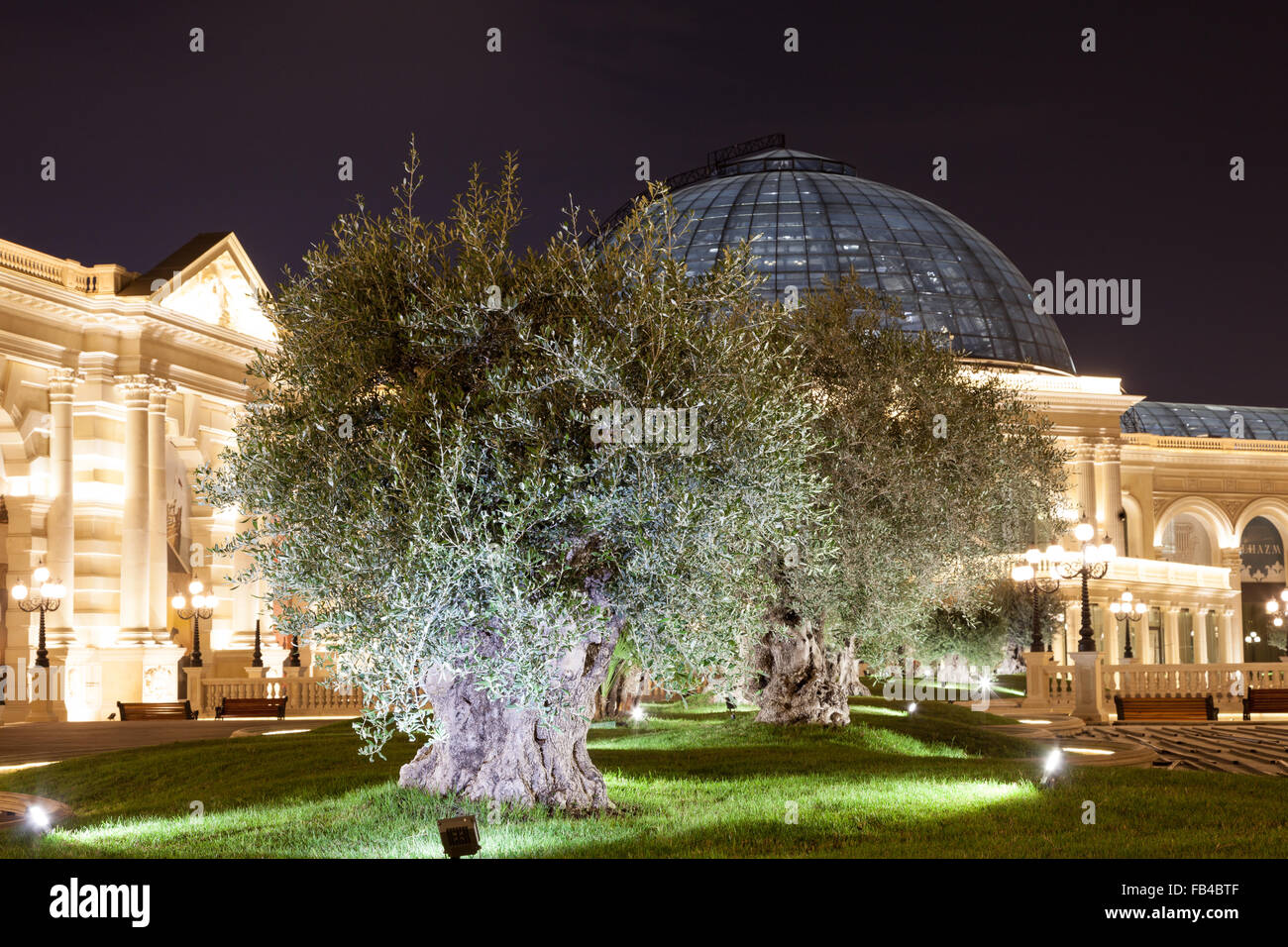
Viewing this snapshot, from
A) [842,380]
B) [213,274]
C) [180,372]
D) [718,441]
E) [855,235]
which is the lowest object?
[718,441]

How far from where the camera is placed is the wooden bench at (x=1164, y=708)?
3731 cm

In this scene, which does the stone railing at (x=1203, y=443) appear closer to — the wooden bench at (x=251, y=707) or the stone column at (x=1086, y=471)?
the stone column at (x=1086, y=471)

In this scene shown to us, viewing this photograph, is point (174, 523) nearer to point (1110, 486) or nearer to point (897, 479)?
point (897, 479)

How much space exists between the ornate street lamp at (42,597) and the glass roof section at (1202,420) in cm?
8154

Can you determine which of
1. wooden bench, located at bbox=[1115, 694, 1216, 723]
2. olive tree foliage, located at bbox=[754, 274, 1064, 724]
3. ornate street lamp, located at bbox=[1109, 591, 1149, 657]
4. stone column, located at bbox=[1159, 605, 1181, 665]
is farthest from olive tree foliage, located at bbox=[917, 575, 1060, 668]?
olive tree foliage, located at bbox=[754, 274, 1064, 724]

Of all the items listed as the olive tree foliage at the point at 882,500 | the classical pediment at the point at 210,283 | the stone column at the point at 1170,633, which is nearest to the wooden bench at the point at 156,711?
the classical pediment at the point at 210,283

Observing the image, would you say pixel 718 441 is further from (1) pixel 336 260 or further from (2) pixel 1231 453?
(2) pixel 1231 453

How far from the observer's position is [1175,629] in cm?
7712

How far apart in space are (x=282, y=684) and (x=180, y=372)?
1374 cm

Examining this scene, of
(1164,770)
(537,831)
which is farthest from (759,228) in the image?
(537,831)

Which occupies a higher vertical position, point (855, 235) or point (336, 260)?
point (855, 235)

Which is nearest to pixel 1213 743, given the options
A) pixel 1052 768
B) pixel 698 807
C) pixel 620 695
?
pixel 1052 768

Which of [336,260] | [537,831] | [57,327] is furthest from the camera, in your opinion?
[57,327]

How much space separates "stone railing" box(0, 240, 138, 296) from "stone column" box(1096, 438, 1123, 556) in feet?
178
